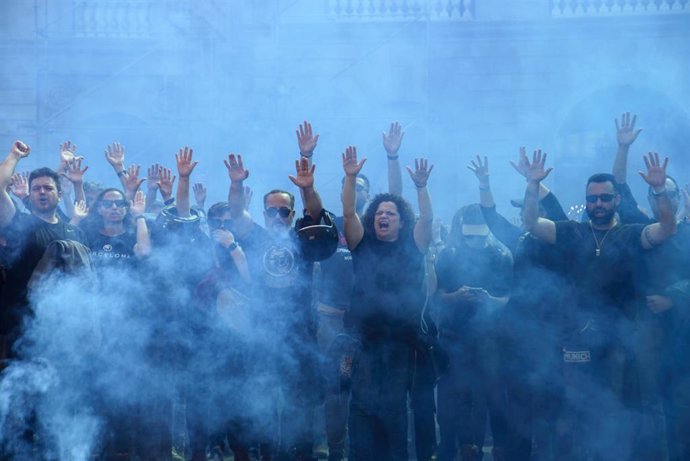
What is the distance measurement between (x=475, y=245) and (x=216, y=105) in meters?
7.15

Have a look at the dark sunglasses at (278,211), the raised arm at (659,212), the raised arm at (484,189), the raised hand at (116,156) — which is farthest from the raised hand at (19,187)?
the raised arm at (659,212)

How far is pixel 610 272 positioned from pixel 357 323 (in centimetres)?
141

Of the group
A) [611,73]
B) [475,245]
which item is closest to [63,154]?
[475,245]

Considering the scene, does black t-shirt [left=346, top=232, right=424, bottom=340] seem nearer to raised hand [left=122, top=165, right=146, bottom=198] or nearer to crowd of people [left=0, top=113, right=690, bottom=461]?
crowd of people [left=0, top=113, right=690, bottom=461]

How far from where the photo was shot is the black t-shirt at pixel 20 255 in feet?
13.4

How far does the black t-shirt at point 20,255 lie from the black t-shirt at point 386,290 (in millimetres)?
1654

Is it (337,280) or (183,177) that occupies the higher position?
(183,177)

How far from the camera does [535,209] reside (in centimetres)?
441

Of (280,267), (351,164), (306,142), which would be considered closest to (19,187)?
(280,267)

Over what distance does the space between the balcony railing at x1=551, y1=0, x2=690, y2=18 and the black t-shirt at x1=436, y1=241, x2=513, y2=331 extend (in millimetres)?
8258

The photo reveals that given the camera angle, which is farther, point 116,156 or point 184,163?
point 116,156

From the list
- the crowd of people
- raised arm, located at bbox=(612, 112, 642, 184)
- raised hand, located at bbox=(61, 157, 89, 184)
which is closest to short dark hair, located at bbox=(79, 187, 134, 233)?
the crowd of people

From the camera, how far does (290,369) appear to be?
4539 mm

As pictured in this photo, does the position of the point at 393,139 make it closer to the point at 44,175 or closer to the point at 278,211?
the point at 278,211
